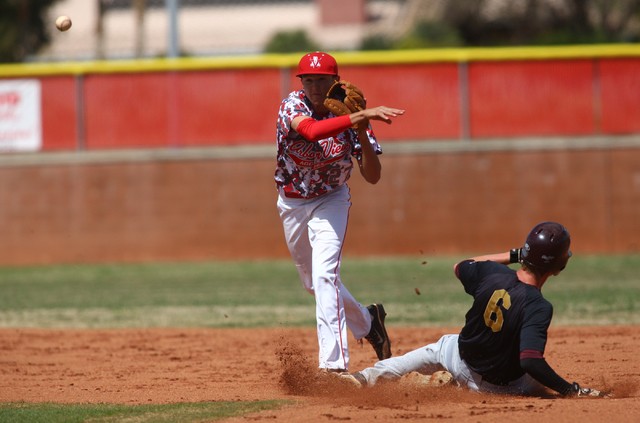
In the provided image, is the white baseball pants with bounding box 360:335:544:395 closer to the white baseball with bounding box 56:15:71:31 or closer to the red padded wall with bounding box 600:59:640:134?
the white baseball with bounding box 56:15:71:31

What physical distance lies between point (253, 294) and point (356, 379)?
678 centimetres

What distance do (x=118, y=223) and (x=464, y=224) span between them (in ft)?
26.5

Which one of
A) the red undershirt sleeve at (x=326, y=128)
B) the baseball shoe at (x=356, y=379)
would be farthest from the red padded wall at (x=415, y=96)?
the baseball shoe at (x=356, y=379)

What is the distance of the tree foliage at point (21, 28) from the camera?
1000 inches

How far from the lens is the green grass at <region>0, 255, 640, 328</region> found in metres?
8.88

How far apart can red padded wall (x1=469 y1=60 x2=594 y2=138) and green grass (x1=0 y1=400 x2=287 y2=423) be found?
1377 centimetres

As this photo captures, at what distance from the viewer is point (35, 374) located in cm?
588

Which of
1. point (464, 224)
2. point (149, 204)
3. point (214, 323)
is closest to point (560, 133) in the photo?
point (464, 224)

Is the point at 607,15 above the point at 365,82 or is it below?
above

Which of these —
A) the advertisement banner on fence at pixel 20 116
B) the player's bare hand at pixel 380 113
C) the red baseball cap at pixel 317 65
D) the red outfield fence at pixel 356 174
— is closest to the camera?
the player's bare hand at pixel 380 113

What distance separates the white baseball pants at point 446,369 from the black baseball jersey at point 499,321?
0.07 m

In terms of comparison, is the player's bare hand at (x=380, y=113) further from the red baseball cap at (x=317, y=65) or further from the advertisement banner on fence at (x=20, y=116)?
the advertisement banner on fence at (x=20, y=116)

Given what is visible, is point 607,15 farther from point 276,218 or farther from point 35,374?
point 35,374

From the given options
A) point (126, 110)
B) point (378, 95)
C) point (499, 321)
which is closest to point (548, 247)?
point (499, 321)
